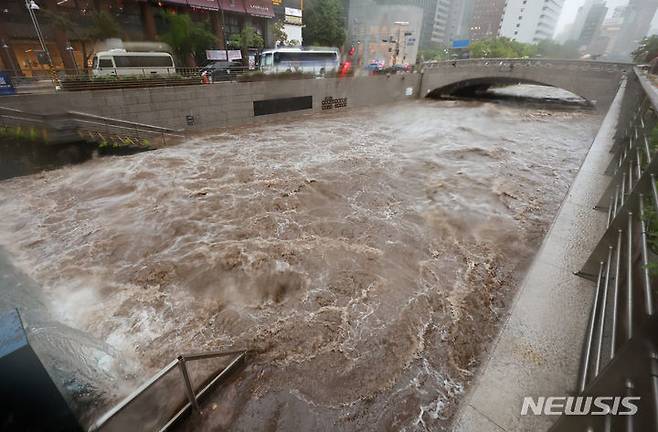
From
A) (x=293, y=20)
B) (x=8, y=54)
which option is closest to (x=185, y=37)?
(x=8, y=54)

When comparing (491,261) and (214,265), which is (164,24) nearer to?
(214,265)

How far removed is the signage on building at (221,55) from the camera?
29484mm

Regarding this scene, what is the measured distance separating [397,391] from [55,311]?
20.1ft

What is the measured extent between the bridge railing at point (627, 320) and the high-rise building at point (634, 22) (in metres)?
232

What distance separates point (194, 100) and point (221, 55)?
16.1m

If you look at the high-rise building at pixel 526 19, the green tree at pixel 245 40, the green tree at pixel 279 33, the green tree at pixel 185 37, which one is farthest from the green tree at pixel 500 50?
the green tree at pixel 185 37

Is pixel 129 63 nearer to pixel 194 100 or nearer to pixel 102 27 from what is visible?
pixel 194 100

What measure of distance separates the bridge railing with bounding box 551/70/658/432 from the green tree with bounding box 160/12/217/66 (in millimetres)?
31362

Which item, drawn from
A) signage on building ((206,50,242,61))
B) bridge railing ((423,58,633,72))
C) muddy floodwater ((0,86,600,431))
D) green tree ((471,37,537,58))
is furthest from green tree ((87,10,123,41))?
green tree ((471,37,537,58))

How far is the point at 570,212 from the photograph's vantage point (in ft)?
17.3

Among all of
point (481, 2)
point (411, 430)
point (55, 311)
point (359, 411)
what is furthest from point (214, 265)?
point (481, 2)

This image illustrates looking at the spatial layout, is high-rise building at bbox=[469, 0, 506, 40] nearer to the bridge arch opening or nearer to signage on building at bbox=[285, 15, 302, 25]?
the bridge arch opening

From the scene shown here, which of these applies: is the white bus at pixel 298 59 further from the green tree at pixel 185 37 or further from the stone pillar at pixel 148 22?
the stone pillar at pixel 148 22

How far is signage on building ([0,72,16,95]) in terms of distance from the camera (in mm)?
11867
